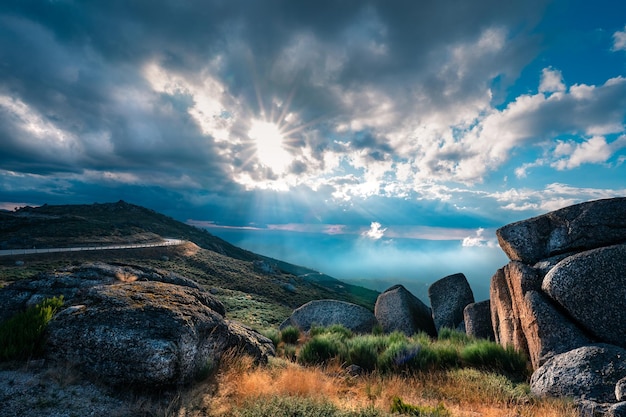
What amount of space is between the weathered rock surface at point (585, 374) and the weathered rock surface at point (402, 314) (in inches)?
357

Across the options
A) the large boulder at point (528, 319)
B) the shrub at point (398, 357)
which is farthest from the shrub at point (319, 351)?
the large boulder at point (528, 319)

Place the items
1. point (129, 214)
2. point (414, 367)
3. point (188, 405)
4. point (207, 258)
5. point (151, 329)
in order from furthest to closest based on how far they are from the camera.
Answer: point (129, 214), point (207, 258), point (414, 367), point (151, 329), point (188, 405)

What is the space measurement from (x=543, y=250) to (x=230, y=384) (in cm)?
1007

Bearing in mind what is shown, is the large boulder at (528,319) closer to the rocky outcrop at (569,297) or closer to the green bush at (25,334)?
the rocky outcrop at (569,297)

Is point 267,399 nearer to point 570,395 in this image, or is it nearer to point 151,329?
point 151,329

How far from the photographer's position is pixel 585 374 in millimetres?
6547

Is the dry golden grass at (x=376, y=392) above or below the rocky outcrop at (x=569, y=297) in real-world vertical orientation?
below

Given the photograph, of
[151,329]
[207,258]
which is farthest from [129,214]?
[151,329]

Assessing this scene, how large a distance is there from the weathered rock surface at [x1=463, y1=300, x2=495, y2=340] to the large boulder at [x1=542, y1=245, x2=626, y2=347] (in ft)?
15.8

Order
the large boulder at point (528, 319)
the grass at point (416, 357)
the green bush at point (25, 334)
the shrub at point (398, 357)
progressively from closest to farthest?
the green bush at point (25, 334) → the large boulder at point (528, 319) → the grass at point (416, 357) → the shrub at point (398, 357)

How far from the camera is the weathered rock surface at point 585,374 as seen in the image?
627 centimetres

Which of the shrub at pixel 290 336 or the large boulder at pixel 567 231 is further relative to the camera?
the shrub at pixel 290 336

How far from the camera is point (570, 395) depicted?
6426 mm

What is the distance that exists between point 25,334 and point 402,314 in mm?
14988
